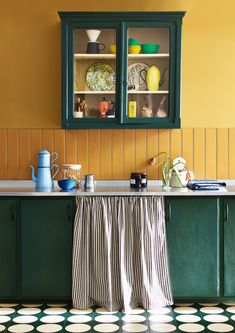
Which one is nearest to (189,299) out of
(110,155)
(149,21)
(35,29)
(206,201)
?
(206,201)

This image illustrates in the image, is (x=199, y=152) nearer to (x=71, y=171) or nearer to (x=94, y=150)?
(x=94, y=150)

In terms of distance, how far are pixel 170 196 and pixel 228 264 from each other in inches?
25.9

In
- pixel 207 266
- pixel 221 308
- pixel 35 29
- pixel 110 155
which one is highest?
pixel 35 29

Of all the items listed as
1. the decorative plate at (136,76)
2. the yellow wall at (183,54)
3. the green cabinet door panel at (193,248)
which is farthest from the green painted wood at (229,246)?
the decorative plate at (136,76)

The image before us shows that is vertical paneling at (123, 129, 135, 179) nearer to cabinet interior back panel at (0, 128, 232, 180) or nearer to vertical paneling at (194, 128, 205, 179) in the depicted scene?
cabinet interior back panel at (0, 128, 232, 180)

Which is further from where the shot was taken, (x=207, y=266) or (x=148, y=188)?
(x=148, y=188)

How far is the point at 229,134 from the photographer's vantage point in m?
5.00

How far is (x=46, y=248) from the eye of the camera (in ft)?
14.5

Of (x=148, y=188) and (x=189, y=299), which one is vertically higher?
(x=148, y=188)

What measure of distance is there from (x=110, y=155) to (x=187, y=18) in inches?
50.9

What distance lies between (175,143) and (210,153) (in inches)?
11.8

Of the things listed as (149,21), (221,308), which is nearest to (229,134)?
(149,21)

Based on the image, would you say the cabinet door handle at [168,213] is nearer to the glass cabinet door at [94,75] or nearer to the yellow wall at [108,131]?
the yellow wall at [108,131]

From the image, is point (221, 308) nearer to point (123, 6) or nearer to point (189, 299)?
point (189, 299)
